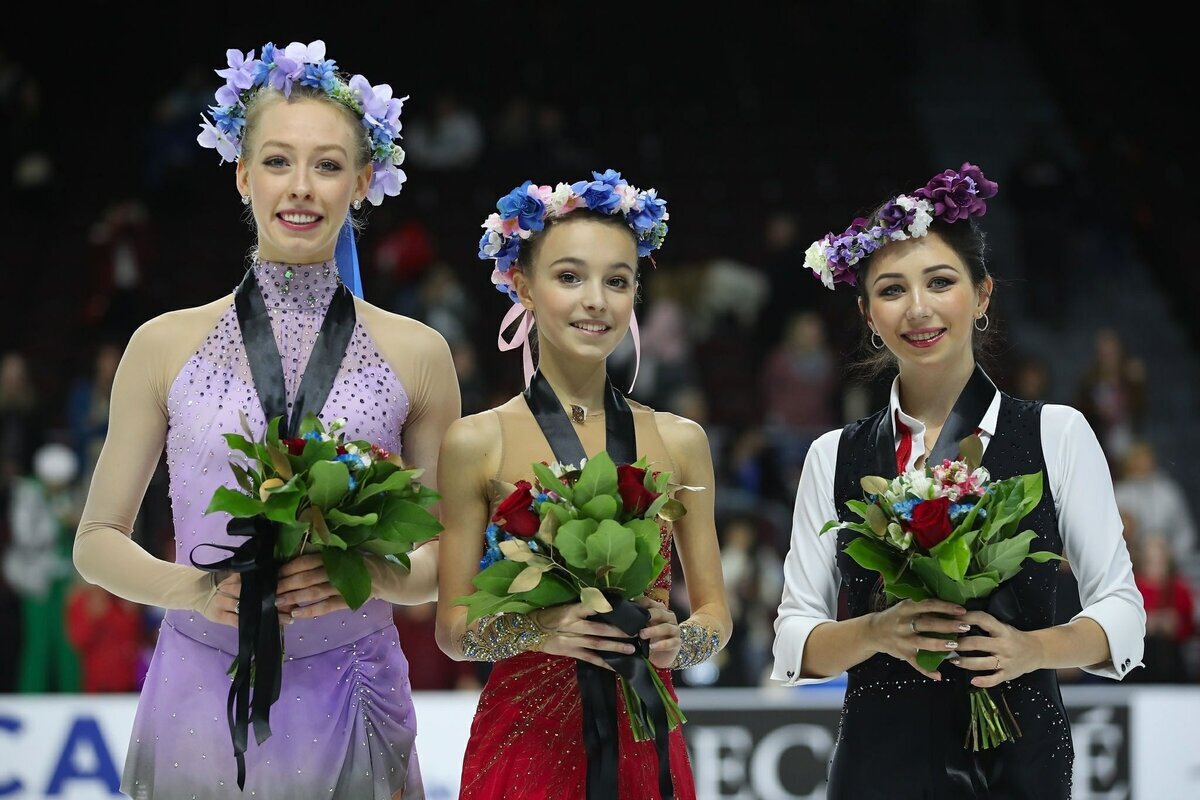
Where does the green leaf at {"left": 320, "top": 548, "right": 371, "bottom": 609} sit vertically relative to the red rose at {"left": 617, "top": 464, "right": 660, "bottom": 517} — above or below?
below

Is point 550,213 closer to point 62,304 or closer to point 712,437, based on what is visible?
point 712,437

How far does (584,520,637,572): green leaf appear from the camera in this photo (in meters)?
2.70

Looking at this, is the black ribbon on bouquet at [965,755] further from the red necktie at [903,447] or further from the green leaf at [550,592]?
the green leaf at [550,592]

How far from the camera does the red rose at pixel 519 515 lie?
2.78 meters

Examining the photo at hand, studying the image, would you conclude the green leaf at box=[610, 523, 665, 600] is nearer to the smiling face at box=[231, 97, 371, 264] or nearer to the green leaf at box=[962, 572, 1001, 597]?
the green leaf at box=[962, 572, 1001, 597]

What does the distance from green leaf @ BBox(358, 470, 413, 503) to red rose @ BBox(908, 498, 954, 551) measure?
2.80 ft

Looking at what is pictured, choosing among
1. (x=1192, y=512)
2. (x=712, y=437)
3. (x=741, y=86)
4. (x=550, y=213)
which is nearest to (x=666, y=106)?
(x=741, y=86)

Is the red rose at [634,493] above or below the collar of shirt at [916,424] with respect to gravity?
below

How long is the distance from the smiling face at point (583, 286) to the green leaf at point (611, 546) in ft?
1.79

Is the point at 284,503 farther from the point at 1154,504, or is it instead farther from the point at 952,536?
the point at 1154,504

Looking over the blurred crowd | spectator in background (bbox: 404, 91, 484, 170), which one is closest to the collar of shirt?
the blurred crowd

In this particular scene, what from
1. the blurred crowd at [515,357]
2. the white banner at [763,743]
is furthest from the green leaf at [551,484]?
the blurred crowd at [515,357]

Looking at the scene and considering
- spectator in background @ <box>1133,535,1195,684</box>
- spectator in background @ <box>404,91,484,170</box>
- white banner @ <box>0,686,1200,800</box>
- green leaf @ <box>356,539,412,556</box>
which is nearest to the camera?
green leaf @ <box>356,539,412,556</box>

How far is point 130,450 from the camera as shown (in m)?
3.04
